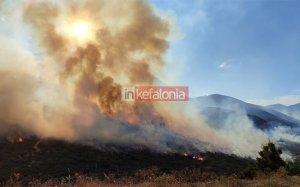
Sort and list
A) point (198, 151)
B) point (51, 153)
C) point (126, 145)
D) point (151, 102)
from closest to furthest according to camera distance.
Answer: point (51, 153) < point (126, 145) < point (198, 151) < point (151, 102)

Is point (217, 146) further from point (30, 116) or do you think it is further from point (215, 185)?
point (215, 185)

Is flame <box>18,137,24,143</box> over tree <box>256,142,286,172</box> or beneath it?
over

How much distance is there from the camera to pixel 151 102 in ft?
345

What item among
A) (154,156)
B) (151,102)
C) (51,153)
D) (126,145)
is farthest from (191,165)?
(151,102)

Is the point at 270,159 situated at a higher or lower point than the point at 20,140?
lower

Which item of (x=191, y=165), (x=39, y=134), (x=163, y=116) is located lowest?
(x=191, y=165)

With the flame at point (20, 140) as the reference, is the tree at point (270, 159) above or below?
below

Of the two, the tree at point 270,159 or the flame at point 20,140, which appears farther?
the flame at point 20,140

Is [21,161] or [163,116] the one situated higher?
[163,116]

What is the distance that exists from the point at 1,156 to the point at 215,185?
5181 cm

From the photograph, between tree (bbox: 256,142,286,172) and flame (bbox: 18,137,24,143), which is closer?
tree (bbox: 256,142,286,172)

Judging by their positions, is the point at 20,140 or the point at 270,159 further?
the point at 20,140

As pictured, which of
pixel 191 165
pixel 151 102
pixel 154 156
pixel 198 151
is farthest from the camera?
pixel 151 102

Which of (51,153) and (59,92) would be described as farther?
(59,92)
